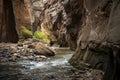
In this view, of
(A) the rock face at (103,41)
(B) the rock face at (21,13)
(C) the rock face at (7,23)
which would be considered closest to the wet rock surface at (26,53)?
(A) the rock face at (103,41)

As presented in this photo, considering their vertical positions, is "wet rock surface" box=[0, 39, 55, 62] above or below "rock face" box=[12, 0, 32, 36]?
below

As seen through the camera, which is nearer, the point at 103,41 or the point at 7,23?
the point at 103,41

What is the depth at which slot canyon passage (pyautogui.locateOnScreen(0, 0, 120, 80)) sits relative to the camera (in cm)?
636

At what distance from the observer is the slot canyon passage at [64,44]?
250 inches

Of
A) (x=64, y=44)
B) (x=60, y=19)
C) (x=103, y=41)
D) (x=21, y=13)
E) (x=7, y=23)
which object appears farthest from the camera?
(x=60, y=19)

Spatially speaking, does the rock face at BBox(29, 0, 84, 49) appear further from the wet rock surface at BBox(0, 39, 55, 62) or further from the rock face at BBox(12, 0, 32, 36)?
the wet rock surface at BBox(0, 39, 55, 62)

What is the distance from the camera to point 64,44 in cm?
3547

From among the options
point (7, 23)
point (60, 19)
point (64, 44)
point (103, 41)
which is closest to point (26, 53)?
point (103, 41)

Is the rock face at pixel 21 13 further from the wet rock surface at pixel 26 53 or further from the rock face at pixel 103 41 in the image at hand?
→ the rock face at pixel 103 41

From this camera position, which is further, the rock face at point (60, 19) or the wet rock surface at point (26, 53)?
the rock face at point (60, 19)

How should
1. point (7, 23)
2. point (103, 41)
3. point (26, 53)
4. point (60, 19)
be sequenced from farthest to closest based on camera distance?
point (60, 19)
point (7, 23)
point (26, 53)
point (103, 41)

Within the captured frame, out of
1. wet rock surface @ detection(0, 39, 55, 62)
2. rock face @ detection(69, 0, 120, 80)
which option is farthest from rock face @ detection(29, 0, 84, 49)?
rock face @ detection(69, 0, 120, 80)

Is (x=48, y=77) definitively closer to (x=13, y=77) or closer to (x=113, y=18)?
(x=13, y=77)

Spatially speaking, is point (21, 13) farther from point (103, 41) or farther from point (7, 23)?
point (103, 41)
